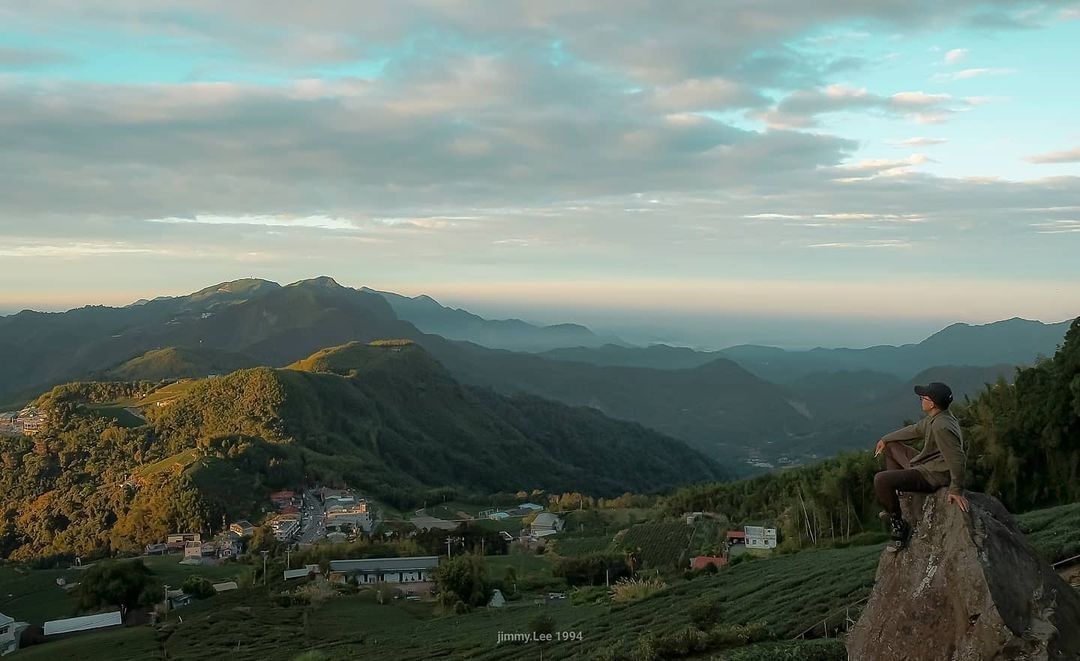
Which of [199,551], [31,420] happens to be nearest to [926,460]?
[199,551]

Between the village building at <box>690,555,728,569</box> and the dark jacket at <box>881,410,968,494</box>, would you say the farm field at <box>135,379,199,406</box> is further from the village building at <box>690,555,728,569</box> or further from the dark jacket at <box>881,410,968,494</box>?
the dark jacket at <box>881,410,968,494</box>

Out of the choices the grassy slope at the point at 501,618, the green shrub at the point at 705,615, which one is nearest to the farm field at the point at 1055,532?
the grassy slope at the point at 501,618

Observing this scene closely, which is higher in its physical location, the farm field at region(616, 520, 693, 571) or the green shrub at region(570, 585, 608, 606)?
the green shrub at region(570, 585, 608, 606)

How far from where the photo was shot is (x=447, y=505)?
313ft

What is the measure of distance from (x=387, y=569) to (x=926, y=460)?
51154 mm

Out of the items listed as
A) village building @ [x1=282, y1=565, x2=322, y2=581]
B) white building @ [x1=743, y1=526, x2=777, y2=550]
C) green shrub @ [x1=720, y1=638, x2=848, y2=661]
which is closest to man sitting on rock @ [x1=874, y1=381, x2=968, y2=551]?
green shrub @ [x1=720, y1=638, x2=848, y2=661]

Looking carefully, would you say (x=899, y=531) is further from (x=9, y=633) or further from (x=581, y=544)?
(x=581, y=544)

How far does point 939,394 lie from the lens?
610cm

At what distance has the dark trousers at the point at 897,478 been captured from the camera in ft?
20.3

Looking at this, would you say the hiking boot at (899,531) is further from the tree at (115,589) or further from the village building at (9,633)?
the tree at (115,589)

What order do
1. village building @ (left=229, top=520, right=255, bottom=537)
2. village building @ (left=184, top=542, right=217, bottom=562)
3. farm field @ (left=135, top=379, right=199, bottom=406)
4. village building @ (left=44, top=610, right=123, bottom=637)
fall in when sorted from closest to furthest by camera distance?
village building @ (left=44, top=610, right=123, bottom=637)
village building @ (left=184, top=542, right=217, bottom=562)
village building @ (left=229, top=520, right=255, bottom=537)
farm field @ (left=135, top=379, right=199, bottom=406)

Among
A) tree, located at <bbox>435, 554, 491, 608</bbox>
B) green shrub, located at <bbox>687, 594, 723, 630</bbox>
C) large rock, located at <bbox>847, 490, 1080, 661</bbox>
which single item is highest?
large rock, located at <bbox>847, 490, 1080, 661</bbox>

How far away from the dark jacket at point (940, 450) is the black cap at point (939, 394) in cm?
8

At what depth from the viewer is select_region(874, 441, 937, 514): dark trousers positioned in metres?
6.18
